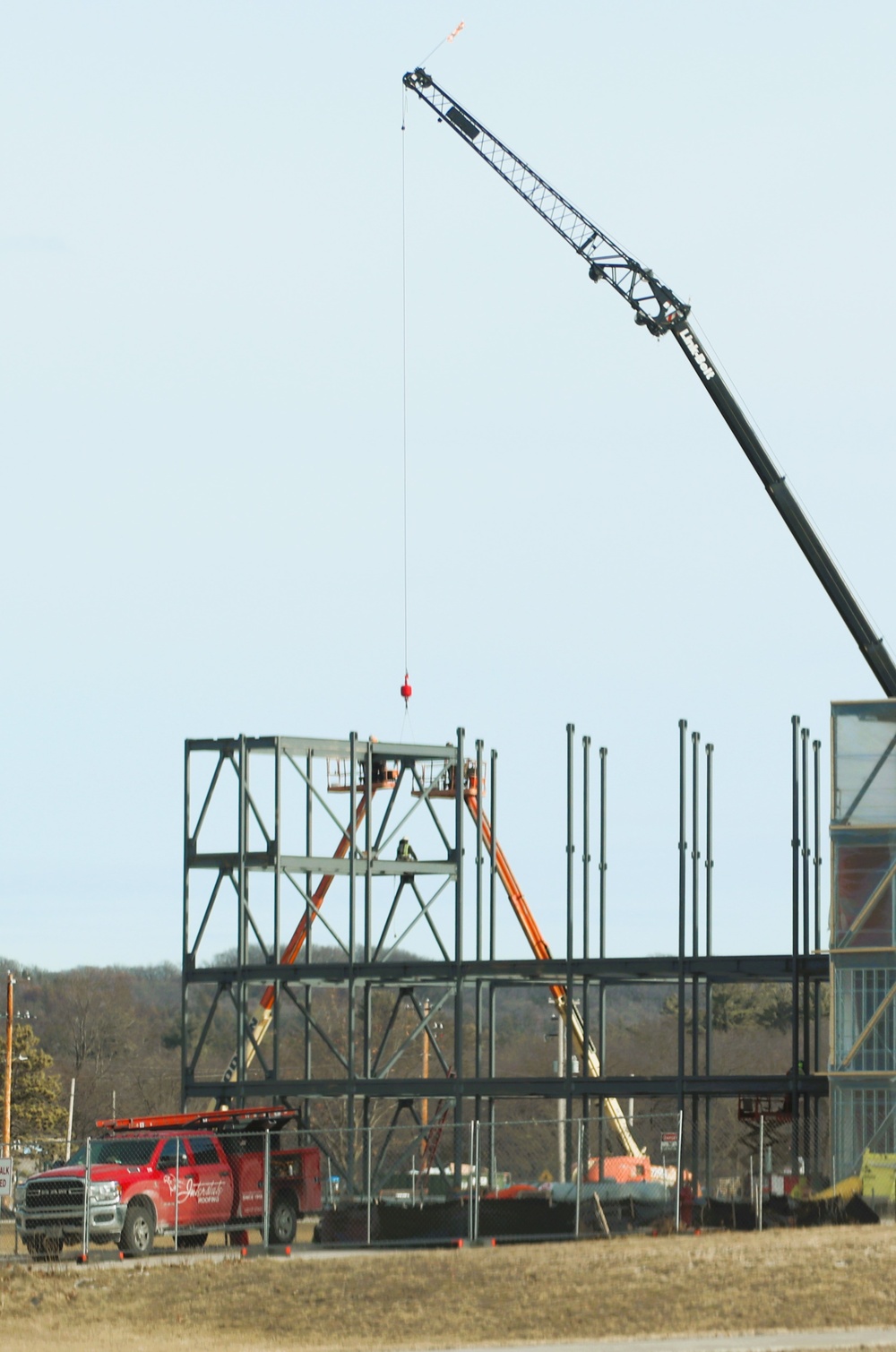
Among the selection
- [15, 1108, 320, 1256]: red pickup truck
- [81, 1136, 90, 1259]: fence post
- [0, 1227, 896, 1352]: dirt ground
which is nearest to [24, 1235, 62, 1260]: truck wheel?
[15, 1108, 320, 1256]: red pickup truck

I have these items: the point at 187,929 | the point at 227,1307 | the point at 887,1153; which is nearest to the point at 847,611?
the point at 887,1153

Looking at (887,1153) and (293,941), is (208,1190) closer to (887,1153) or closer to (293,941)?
(887,1153)

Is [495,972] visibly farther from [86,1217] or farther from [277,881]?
[86,1217]

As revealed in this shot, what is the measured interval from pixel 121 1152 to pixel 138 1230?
1405 mm

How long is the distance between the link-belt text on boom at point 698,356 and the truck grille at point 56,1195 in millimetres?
22448

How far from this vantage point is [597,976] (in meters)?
44.3

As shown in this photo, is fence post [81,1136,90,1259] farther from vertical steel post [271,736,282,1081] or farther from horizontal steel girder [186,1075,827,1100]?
vertical steel post [271,736,282,1081]

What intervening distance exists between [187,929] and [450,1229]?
14.4 meters

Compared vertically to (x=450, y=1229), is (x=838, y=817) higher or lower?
higher

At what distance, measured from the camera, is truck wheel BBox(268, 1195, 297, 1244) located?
34750 mm

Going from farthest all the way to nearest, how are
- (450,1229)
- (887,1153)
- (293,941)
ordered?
(293,941), (887,1153), (450,1229)

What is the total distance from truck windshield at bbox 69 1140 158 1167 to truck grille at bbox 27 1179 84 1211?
2.06 ft

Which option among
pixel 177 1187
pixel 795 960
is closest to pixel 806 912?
pixel 795 960

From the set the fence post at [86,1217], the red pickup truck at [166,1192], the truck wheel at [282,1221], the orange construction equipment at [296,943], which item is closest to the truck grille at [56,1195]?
the red pickup truck at [166,1192]
